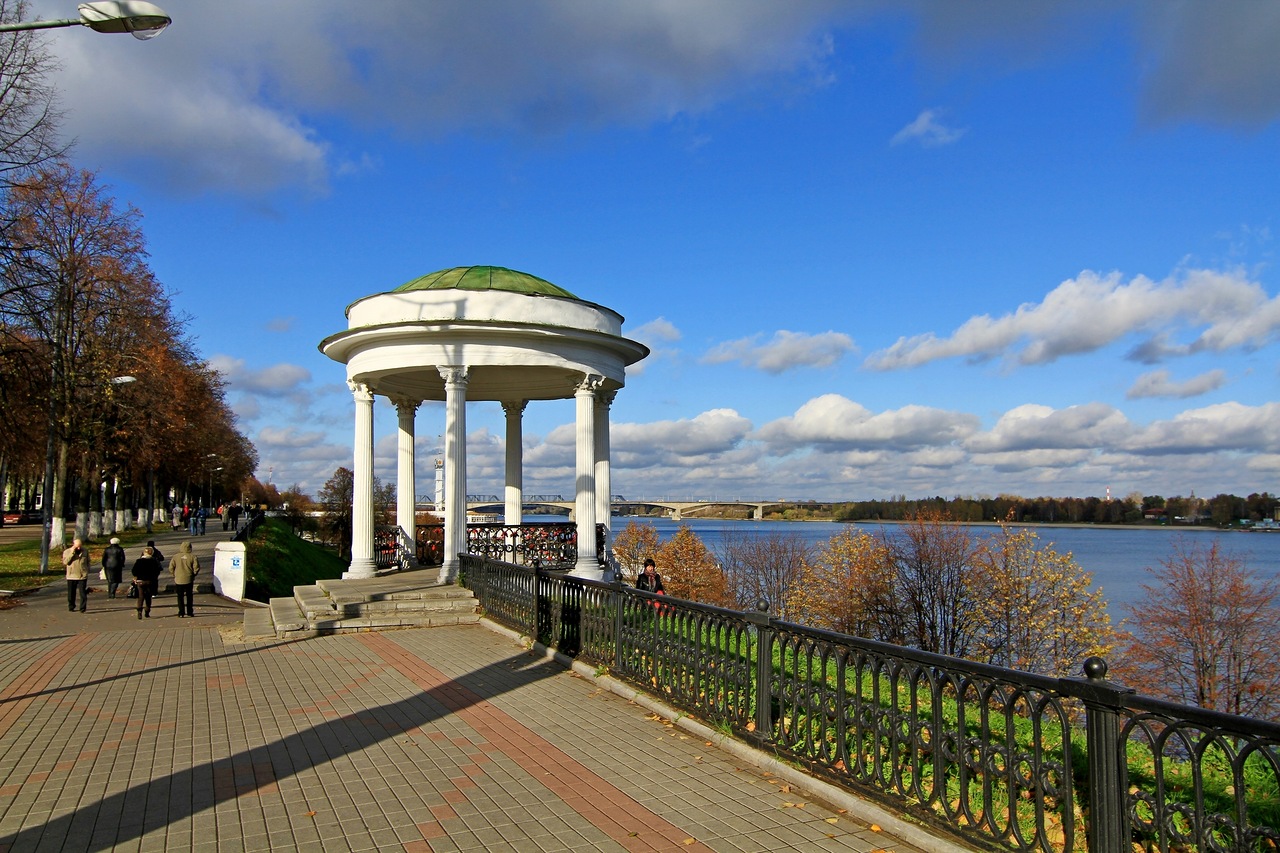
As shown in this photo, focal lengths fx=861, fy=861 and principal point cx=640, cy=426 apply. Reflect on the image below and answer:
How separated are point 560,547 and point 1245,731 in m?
14.8

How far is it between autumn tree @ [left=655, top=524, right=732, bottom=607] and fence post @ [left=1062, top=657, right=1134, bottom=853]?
44.5 metres

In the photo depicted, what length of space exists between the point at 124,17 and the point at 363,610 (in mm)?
8708

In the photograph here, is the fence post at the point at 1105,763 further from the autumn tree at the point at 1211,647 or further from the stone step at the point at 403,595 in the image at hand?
the autumn tree at the point at 1211,647

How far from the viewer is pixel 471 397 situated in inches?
797

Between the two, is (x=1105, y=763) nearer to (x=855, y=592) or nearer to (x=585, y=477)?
(x=585, y=477)

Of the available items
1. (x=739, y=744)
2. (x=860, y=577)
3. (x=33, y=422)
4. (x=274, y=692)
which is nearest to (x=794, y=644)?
(x=739, y=744)

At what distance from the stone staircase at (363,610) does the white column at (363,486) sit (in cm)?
137

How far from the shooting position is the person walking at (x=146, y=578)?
1525cm

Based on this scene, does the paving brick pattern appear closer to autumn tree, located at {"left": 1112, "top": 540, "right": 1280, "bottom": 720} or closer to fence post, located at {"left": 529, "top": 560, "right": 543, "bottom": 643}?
fence post, located at {"left": 529, "top": 560, "right": 543, "bottom": 643}

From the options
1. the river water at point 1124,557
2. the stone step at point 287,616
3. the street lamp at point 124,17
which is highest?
the street lamp at point 124,17

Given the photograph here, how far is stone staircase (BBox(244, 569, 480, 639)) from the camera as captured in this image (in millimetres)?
12695

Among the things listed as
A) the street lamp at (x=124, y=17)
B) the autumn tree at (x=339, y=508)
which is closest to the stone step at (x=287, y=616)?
the street lamp at (x=124, y=17)

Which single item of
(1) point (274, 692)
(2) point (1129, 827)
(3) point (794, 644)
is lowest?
(1) point (274, 692)

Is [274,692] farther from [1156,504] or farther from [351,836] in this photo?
[1156,504]
